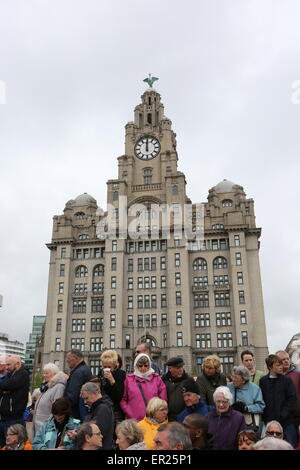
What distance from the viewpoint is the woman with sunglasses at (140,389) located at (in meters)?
9.66

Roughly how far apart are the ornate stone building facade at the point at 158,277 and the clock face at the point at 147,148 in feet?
8.97

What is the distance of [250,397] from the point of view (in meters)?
9.41

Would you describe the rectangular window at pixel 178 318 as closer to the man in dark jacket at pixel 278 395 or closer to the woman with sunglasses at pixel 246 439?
the man in dark jacket at pixel 278 395

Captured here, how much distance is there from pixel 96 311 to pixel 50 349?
32.1 ft

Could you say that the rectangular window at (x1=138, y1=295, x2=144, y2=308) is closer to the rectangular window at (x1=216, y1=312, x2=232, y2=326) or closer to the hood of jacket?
the rectangular window at (x1=216, y1=312, x2=232, y2=326)

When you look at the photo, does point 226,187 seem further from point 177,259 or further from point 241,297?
point 241,297

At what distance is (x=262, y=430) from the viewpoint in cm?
937

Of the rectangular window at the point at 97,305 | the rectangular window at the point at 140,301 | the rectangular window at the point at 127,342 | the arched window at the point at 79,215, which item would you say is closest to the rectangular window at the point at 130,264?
the rectangular window at the point at 140,301

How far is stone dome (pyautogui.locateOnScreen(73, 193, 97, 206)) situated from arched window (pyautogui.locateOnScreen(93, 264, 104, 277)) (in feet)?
48.4

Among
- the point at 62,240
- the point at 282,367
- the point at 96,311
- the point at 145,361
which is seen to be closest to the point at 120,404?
the point at 145,361

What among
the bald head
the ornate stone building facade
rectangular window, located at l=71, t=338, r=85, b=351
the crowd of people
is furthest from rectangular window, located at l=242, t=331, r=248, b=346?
the bald head

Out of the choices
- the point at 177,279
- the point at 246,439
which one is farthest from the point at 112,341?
the point at 246,439

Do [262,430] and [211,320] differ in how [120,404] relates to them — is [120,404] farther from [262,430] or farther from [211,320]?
[211,320]

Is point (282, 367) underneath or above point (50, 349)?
underneath
